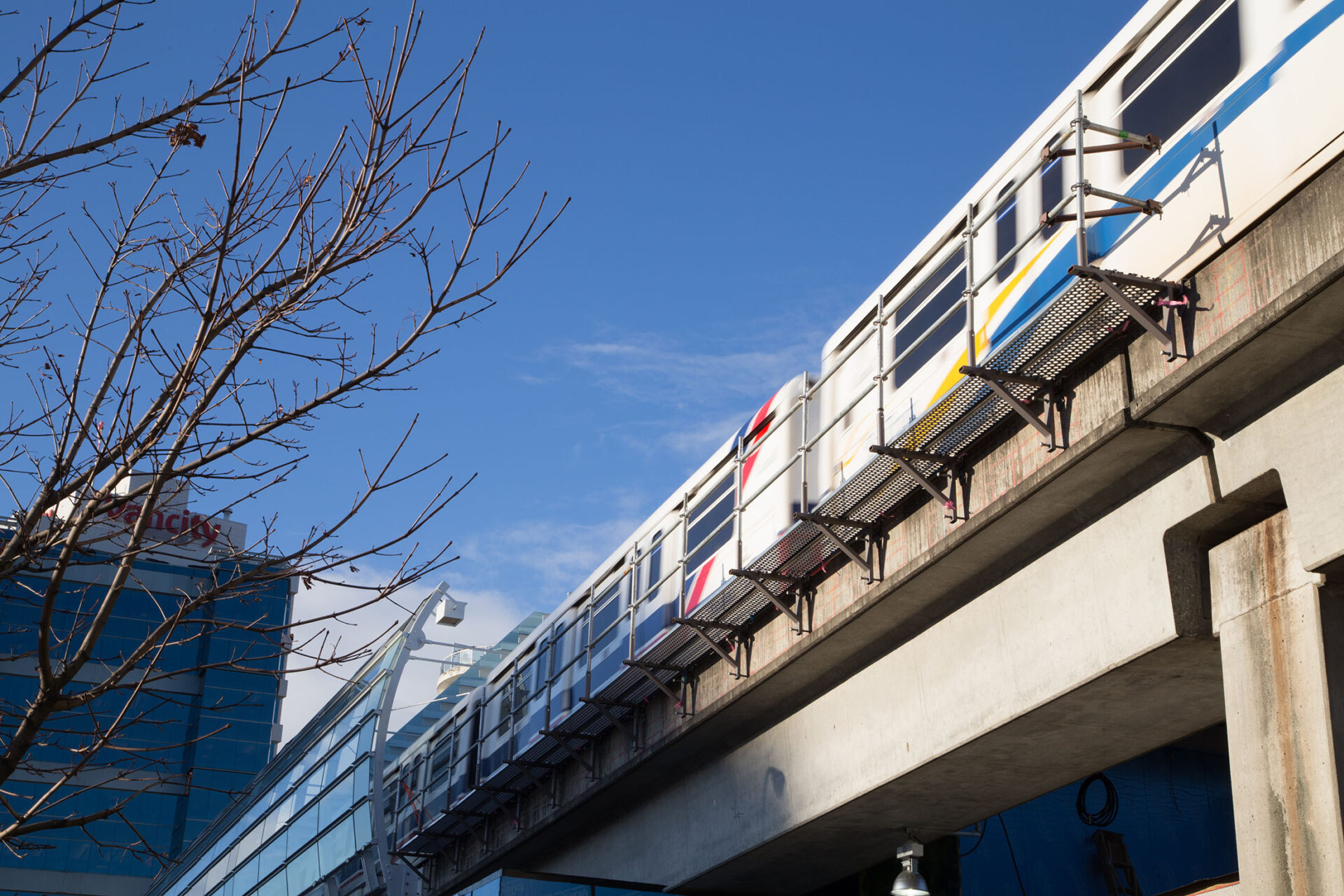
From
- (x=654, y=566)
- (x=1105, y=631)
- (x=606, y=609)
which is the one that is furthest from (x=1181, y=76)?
(x=606, y=609)

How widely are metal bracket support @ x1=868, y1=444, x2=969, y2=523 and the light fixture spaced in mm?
3512

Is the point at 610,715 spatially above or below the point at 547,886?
above

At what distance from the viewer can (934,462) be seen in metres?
10.6

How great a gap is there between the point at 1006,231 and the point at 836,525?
9.08 ft

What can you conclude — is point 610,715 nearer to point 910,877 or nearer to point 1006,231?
point 910,877

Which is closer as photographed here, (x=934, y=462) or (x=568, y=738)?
(x=934, y=462)

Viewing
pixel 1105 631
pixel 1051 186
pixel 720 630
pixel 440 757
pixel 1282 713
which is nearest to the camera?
pixel 1282 713

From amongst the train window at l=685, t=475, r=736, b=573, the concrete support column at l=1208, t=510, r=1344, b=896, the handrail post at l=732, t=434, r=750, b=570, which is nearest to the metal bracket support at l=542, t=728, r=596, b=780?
the train window at l=685, t=475, r=736, b=573

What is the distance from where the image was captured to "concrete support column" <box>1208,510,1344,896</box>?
24.1ft

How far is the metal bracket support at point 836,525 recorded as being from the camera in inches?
451

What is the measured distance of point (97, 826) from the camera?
58125 mm

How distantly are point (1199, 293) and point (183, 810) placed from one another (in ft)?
205

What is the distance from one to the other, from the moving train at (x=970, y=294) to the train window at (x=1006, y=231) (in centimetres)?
2

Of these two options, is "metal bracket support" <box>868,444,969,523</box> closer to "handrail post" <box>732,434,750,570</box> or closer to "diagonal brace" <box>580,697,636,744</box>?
"handrail post" <box>732,434,750,570</box>
